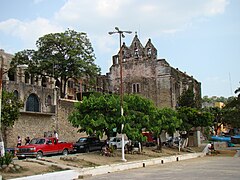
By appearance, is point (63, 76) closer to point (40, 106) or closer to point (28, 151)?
point (40, 106)

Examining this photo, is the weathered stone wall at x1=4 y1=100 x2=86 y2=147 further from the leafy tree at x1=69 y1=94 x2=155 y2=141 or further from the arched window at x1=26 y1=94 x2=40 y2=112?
the leafy tree at x1=69 y1=94 x2=155 y2=141

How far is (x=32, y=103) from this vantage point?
117ft

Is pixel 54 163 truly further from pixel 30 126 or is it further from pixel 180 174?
pixel 30 126

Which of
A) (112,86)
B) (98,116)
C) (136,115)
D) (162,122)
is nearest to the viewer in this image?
(98,116)

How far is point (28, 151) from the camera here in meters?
22.4

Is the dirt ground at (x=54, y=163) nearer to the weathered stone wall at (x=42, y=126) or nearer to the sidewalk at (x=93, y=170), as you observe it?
the sidewalk at (x=93, y=170)

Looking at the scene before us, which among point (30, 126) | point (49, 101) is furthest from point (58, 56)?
point (30, 126)

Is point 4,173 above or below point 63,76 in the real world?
below

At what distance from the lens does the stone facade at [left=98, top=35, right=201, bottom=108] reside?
53812mm

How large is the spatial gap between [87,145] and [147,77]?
94.3 ft

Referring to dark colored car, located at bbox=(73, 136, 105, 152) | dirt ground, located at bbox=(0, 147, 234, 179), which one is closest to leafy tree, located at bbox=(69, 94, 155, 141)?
dirt ground, located at bbox=(0, 147, 234, 179)

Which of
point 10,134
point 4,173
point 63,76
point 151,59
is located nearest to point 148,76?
point 151,59

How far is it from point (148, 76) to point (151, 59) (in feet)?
9.39

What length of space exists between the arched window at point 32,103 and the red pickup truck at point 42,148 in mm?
10575
